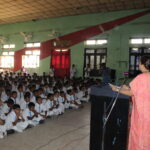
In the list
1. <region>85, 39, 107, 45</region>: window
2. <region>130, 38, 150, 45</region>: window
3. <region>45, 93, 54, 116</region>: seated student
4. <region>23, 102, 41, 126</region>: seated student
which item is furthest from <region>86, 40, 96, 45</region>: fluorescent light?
<region>23, 102, 41, 126</region>: seated student

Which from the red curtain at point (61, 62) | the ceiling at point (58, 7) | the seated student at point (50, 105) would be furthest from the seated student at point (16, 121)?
the red curtain at point (61, 62)

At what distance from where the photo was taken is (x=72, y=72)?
400 inches

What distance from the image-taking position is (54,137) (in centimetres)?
299

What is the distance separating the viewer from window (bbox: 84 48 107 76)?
31.8 ft

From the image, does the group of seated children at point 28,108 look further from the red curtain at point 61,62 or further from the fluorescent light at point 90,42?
the red curtain at point 61,62

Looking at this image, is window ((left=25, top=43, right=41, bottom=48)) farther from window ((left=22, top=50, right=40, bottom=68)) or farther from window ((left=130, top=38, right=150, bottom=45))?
window ((left=130, top=38, right=150, bottom=45))

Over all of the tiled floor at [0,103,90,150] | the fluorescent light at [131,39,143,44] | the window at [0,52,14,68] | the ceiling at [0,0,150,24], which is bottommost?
the tiled floor at [0,103,90,150]

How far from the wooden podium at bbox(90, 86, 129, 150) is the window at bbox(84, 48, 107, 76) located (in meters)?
8.06

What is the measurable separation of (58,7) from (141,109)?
28.2 feet

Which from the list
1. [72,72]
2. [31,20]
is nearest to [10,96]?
[72,72]

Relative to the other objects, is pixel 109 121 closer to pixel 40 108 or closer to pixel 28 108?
pixel 28 108

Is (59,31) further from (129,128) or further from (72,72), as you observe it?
(129,128)

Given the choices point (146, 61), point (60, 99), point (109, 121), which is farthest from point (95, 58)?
point (146, 61)

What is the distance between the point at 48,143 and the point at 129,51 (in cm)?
735
